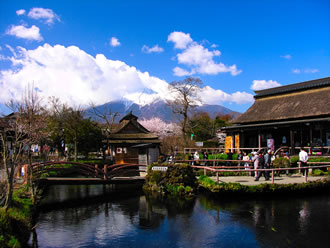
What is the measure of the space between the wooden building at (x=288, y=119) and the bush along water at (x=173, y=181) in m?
11.3

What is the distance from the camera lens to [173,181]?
17281 mm

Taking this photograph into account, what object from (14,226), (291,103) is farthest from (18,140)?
(291,103)

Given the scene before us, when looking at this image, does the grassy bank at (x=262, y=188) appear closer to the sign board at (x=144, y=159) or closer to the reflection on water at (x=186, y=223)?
the reflection on water at (x=186, y=223)

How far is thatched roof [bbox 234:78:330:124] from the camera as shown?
27222mm

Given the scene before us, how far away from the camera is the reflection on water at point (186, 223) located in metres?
9.24

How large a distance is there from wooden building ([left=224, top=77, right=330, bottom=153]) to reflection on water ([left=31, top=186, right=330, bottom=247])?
12243 millimetres

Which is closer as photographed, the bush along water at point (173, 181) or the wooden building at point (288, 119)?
the bush along water at point (173, 181)

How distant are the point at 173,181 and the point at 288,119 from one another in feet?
57.2

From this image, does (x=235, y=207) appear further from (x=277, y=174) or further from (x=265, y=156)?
(x=277, y=174)

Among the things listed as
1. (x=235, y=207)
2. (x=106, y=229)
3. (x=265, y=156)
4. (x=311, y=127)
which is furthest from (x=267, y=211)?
(x=311, y=127)

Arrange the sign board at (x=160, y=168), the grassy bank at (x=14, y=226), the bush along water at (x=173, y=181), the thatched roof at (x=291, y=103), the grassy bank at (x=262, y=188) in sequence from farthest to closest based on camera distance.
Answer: the thatched roof at (x=291, y=103) → the sign board at (x=160, y=168) → the bush along water at (x=173, y=181) → the grassy bank at (x=262, y=188) → the grassy bank at (x=14, y=226)

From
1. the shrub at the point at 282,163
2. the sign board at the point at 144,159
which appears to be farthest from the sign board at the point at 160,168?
the shrub at the point at 282,163

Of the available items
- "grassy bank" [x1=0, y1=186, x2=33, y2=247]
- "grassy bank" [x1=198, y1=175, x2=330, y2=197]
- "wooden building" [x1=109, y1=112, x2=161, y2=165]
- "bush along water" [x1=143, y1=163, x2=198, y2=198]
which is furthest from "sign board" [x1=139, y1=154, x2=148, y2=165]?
"grassy bank" [x1=0, y1=186, x2=33, y2=247]

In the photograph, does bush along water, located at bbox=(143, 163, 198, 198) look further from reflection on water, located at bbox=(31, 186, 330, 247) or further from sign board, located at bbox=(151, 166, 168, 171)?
reflection on water, located at bbox=(31, 186, 330, 247)
